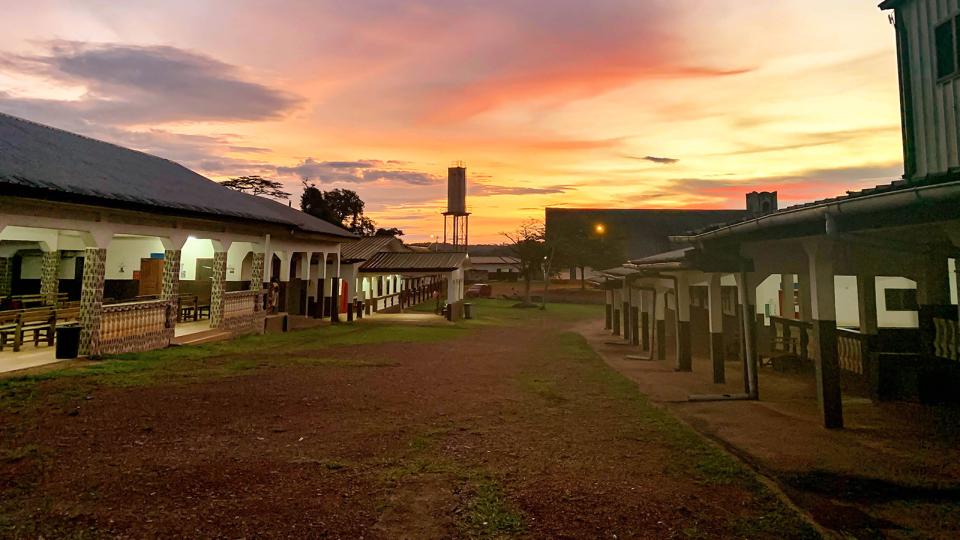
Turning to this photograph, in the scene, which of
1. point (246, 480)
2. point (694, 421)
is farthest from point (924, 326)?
point (246, 480)

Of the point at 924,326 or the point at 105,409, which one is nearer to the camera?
the point at 105,409

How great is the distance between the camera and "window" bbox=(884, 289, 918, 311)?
40.6 ft

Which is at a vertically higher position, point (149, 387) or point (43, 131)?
point (43, 131)

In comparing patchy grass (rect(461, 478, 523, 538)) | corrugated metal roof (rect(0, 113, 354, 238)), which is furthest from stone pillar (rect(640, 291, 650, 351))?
corrugated metal roof (rect(0, 113, 354, 238))

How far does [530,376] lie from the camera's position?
10.4m

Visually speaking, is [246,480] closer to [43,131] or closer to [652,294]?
[652,294]

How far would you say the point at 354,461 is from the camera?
4.98 meters

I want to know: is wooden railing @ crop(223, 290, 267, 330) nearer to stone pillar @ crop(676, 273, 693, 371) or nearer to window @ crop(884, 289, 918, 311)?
stone pillar @ crop(676, 273, 693, 371)

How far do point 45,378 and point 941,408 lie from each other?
15.6 metres

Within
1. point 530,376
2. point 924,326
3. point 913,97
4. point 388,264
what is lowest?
point 530,376

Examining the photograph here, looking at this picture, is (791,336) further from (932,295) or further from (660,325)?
(932,295)

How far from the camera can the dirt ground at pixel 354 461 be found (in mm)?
3629

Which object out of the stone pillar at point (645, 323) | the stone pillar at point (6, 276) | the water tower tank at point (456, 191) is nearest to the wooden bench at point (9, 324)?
the stone pillar at point (6, 276)

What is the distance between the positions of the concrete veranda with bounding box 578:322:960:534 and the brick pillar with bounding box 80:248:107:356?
12368 millimetres
